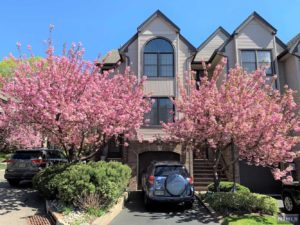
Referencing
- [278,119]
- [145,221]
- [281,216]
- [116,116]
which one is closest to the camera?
[145,221]

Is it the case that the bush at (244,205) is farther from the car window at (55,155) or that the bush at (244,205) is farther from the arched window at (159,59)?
the arched window at (159,59)

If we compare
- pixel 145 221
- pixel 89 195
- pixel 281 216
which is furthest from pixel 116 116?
pixel 281 216

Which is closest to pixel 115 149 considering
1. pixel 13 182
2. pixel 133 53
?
pixel 133 53

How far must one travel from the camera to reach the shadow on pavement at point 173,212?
1083cm

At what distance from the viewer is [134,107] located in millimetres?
14188

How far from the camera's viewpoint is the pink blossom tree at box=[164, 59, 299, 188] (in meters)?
12.5

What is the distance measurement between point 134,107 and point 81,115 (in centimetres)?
310

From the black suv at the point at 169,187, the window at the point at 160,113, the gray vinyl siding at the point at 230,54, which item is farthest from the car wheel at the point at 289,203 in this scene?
the gray vinyl siding at the point at 230,54

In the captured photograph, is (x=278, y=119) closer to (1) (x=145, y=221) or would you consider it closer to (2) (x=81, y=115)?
(1) (x=145, y=221)

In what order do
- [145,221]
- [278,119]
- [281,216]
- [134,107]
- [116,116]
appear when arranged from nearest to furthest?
1. [145,221]
2. [281,216]
3. [278,119]
4. [116,116]
5. [134,107]

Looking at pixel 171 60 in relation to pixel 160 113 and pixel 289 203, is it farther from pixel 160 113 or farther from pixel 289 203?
pixel 289 203

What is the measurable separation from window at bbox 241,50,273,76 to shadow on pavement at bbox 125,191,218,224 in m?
10.4

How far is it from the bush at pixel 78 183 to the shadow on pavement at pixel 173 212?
1.35 metres

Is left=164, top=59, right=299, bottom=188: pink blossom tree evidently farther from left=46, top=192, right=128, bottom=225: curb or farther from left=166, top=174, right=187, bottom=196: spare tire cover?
left=46, top=192, right=128, bottom=225: curb
